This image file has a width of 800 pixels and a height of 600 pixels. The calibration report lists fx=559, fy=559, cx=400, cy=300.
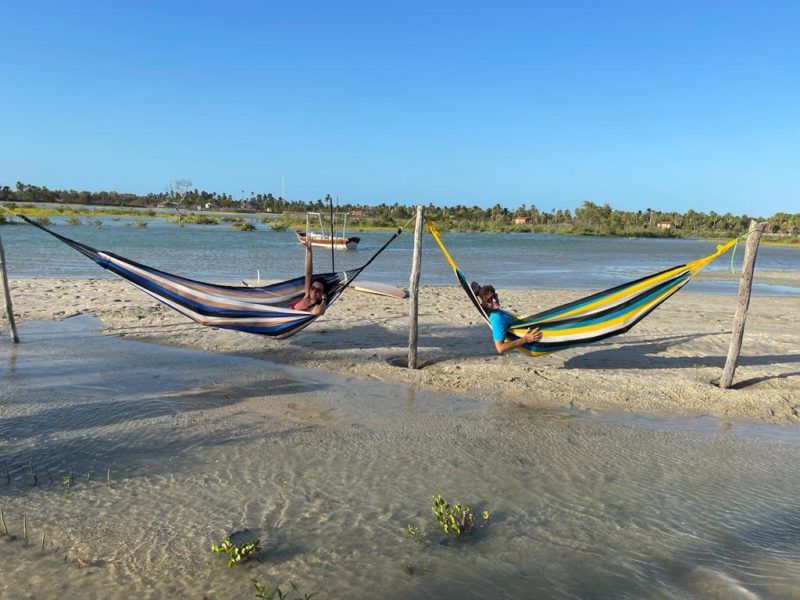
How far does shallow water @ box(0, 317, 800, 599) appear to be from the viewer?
100 inches

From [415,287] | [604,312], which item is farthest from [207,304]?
[604,312]

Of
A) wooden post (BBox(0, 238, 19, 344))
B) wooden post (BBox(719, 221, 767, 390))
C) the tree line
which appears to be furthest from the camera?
the tree line

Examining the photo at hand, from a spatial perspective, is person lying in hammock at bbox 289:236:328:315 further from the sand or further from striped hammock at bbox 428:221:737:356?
striped hammock at bbox 428:221:737:356

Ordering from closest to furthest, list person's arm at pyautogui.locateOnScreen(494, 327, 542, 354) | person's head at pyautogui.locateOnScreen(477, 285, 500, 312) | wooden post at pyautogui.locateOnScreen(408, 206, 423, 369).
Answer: person's arm at pyautogui.locateOnScreen(494, 327, 542, 354) < person's head at pyautogui.locateOnScreen(477, 285, 500, 312) < wooden post at pyautogui.locateOnScreen(408, 206, 423, 369)

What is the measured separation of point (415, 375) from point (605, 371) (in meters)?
2.05

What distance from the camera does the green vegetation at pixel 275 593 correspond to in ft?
7.69

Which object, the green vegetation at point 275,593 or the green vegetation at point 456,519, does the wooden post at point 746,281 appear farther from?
the green vegetation at point 275,593

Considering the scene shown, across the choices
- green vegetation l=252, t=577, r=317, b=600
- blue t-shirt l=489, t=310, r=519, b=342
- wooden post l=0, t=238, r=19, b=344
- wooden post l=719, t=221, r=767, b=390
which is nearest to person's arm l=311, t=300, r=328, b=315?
blue t-shirt l=489, t=310, r=519, b=342

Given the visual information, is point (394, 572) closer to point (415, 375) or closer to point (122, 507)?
point (122, 507)

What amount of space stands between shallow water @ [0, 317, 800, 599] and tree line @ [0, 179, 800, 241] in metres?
45.3

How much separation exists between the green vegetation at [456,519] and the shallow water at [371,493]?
0.06 metres

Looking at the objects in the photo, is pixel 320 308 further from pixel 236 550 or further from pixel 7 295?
pixel 7 295

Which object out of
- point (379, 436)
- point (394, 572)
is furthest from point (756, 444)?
point (394, 572)

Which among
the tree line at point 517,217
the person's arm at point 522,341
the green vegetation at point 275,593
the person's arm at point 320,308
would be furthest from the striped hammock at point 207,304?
the tree line at point 517,217
